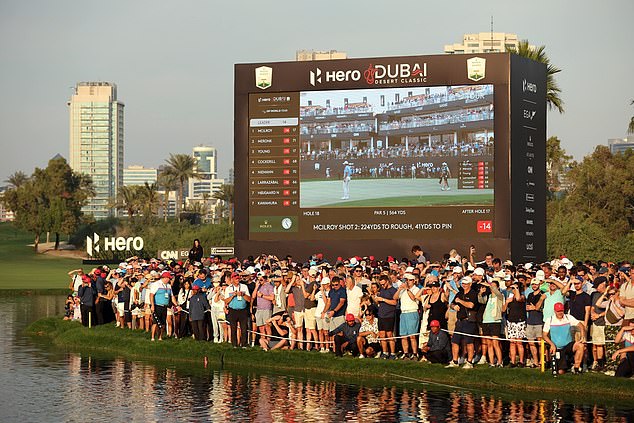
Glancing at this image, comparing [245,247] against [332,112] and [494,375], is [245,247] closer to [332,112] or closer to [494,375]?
[332,112]

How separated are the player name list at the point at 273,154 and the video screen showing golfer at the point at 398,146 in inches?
14.8

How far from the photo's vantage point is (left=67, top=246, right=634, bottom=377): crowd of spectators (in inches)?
1003

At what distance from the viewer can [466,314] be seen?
87.0ft

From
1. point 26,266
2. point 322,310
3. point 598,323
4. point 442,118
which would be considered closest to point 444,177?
point 442,118

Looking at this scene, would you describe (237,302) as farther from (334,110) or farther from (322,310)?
(334,110)

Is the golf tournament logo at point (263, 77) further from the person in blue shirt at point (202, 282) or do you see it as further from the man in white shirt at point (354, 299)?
the man in white shirt at point (354, 299)

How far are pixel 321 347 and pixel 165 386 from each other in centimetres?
478

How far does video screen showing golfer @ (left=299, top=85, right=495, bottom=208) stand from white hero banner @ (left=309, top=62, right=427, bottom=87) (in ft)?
1.18

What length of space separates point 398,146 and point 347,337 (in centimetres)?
1266

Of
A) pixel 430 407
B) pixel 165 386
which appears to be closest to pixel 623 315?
pixel 430 407

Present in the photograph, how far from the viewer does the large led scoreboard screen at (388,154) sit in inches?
1566

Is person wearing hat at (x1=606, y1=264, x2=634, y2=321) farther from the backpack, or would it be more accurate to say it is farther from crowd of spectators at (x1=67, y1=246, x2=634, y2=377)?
the backpack

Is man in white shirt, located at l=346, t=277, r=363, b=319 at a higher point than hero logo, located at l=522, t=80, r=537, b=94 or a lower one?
lower

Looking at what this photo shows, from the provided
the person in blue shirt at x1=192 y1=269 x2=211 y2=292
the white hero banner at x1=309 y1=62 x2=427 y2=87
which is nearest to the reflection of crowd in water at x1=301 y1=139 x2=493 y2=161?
the white hero banner at x1=309 y1=62 x2=427 y2=87
